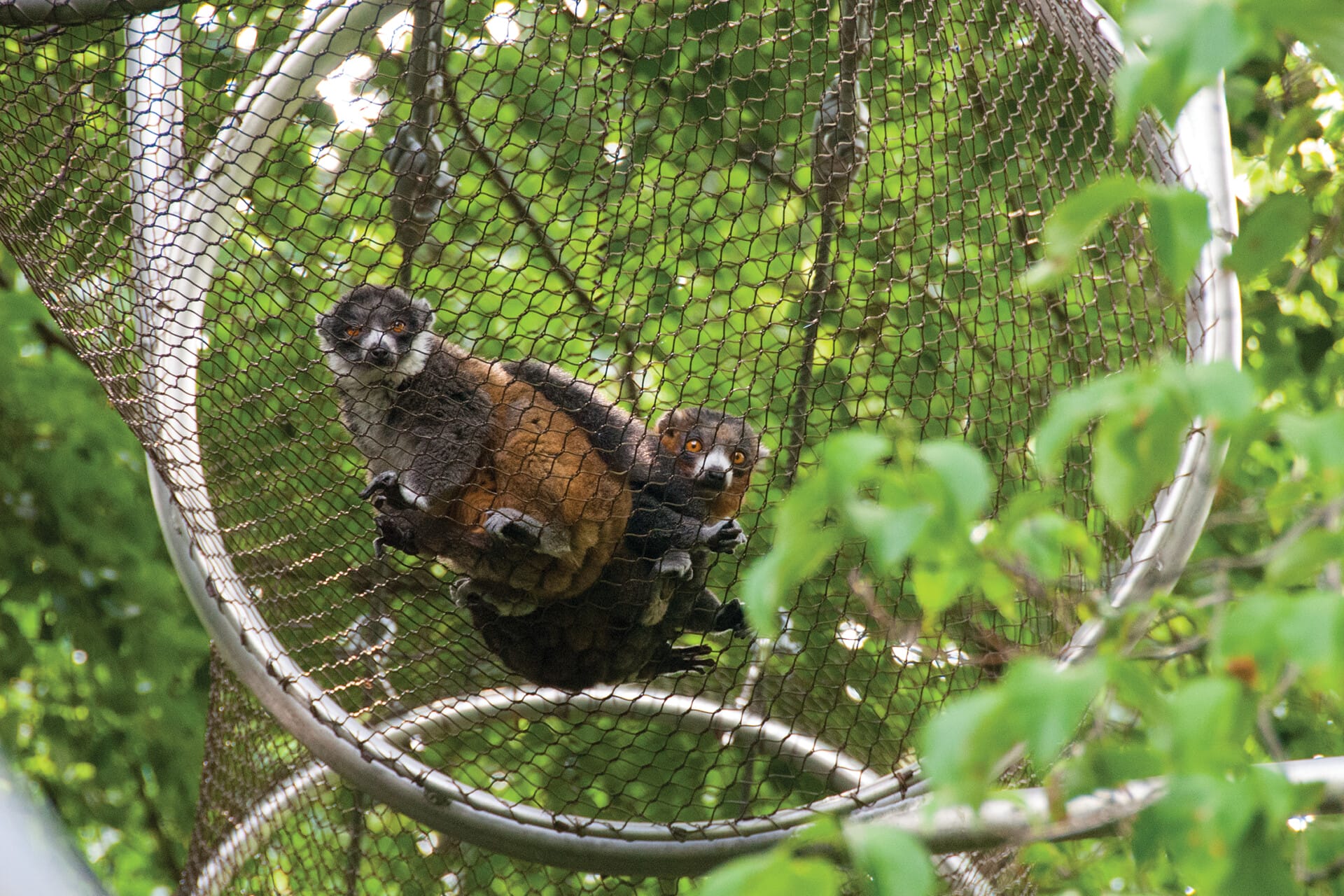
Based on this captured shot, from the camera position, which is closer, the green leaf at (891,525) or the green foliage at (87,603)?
the green leaf at (891,525)

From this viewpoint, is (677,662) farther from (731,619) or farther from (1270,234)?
(1270,234)

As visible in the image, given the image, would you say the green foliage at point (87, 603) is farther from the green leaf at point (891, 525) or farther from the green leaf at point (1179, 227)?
the green leaf at point (1179, 227)

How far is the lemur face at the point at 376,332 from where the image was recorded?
3.04 m

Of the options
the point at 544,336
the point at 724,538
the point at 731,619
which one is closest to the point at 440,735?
the point at 731,619

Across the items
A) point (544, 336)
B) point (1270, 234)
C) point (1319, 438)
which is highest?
point (1270, 234)

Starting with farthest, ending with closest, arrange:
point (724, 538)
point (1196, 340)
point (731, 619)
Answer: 1. point (731, 619)
2. point (724, 538)
3. point (1196, 340)

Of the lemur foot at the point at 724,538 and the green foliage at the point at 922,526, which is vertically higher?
the green foliage at the point at 922,526

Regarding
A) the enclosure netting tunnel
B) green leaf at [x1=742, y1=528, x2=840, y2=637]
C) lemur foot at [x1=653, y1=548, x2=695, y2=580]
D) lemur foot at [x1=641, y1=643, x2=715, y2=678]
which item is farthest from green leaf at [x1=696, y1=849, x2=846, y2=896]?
lemur foot at [x1=641, y1=643, x2=715, y2=678]

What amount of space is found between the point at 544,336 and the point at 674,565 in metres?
0.69

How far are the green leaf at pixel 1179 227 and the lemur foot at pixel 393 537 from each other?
1.98 meters

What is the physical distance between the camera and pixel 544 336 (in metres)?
2.31

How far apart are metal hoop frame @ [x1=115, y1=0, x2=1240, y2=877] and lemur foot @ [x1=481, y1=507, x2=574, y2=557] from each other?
1.20 ft

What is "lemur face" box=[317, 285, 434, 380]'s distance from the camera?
120 inches

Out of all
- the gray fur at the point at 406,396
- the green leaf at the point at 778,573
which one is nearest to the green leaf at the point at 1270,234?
the green leaf at the point at 778,573
